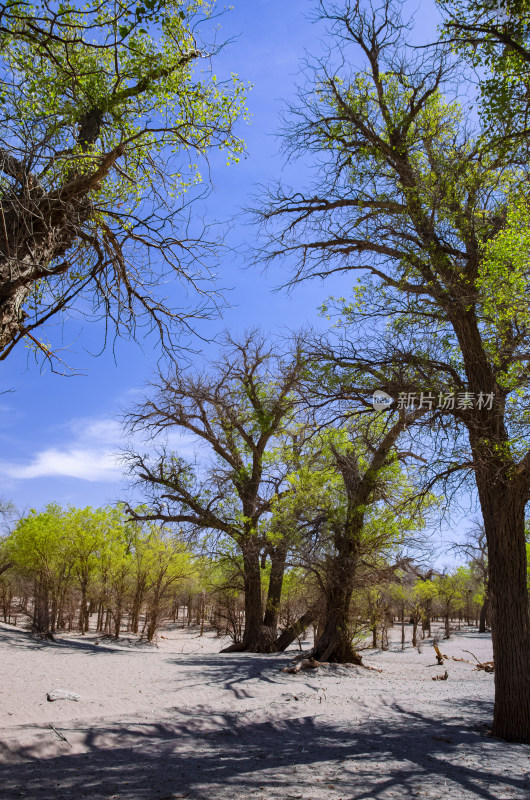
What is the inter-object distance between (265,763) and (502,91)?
6.94 meters

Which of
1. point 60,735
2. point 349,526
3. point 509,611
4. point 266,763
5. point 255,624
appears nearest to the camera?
point 266,763

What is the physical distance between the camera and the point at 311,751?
621 centimetres

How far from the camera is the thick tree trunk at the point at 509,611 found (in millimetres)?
6969

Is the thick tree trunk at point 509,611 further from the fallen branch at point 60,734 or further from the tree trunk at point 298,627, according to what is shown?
the tree trunk at point 298,627

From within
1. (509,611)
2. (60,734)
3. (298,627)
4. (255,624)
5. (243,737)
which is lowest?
(255,624)

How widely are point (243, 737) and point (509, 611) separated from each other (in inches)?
158

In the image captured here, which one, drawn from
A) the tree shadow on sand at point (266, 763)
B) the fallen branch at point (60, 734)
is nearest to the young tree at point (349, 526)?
the tree shadow on sand at point (266, 763)

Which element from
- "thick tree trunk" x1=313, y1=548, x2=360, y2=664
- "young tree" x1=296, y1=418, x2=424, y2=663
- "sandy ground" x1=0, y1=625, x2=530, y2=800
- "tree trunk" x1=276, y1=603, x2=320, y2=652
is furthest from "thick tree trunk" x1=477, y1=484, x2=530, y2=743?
"tree trunk" x1=276, y1=603, x2=320, y2=652

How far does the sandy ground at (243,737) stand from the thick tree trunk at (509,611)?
401 mm

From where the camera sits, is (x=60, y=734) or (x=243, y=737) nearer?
(x=60, y=734)

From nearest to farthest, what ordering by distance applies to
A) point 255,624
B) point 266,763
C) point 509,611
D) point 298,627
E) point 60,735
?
point 266,763
point 60,735
point 509,611
point 298,627
point 255,624

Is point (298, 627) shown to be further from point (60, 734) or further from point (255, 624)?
point (60, 734)

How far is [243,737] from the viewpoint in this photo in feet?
23.5

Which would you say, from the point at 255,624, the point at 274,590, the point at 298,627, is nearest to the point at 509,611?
the point at 298,627
